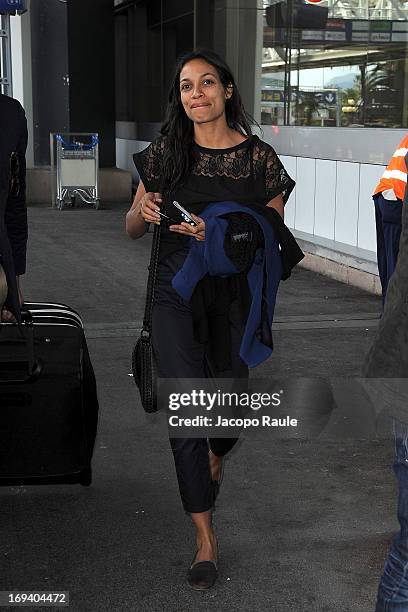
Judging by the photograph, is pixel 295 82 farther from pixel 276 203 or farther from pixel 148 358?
pixel 148 358

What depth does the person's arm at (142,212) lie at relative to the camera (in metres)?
3.34

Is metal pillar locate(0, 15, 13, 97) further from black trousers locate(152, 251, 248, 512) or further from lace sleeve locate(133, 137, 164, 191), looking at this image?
black trousers locate(152, 251, 248, 512)

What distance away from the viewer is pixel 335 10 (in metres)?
10.7

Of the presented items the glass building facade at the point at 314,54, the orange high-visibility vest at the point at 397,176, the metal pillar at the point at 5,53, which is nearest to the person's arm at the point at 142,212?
the orange high-visibility vest at the point at 397,176

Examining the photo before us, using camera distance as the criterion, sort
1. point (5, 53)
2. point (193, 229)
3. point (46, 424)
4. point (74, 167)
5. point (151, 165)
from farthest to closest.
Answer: point (74, 167), point (5, 53), point (151, 165), point (46, 424), point (193, 229)

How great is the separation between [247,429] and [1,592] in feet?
6.94

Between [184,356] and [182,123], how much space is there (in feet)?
2.95

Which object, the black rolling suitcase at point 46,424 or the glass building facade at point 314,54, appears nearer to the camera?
the black rolling suitcase at point 46,424

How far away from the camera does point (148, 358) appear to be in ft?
11.1

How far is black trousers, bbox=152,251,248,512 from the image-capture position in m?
3.32

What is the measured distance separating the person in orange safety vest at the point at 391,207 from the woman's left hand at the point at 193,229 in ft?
2.60

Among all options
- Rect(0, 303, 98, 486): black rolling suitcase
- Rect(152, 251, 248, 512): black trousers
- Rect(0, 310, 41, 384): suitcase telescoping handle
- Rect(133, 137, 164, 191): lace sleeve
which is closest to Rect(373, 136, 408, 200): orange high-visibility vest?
Rect(152, 251, 248, 512): black trousers

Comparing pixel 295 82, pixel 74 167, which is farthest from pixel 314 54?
pixel 74 167

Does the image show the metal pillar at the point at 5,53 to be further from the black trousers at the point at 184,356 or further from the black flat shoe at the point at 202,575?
the black flat shoe at the point at 202,575
